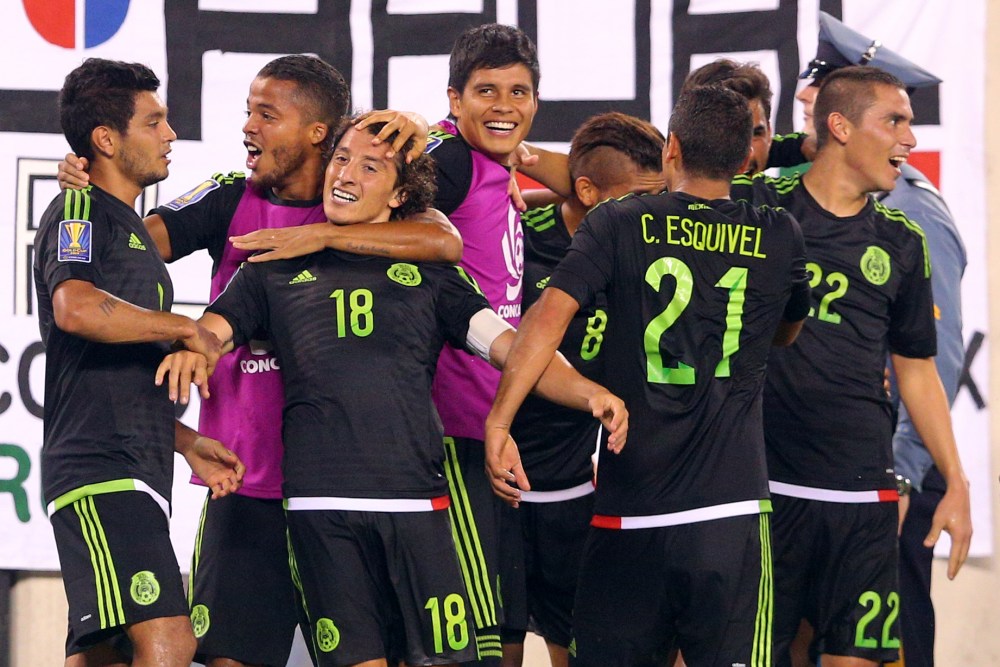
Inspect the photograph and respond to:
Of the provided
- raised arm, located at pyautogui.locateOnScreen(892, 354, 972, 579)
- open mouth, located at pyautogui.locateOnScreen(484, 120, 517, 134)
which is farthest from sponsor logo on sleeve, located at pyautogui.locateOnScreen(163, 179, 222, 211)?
raised arm, located at pyautogui.locateOnScreen(892, 354, 972, 579)

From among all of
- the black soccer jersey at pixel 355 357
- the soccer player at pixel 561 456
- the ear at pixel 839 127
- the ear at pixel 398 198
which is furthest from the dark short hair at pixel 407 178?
the ear at pixel 839 127

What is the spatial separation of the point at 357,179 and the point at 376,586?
1.12 metres

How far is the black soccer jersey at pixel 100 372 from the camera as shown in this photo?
349 cm

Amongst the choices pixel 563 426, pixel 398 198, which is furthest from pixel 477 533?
pixel 398 198

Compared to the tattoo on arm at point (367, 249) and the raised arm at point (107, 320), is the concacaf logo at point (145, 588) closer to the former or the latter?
the raised arm at point (107, 320)

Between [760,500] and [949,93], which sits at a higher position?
[949,93]

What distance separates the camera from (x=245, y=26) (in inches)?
A: 218

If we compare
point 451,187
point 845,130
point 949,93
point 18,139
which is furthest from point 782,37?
point 18,139

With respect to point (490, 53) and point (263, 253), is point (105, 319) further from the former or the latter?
point (490, 53)

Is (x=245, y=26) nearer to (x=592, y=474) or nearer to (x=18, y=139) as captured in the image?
(x=18, y=139)

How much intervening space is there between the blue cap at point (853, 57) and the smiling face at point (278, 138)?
2047 mm

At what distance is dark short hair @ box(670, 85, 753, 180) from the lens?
3.49 m

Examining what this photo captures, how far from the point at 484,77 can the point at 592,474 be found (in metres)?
1.39

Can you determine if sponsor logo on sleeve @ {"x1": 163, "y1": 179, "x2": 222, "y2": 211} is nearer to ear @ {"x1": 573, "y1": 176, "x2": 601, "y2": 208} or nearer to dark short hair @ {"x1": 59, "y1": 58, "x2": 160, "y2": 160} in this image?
dark short hair @ {"x1": 59, "y1": 58, "x2": 160, "y2": 160}
